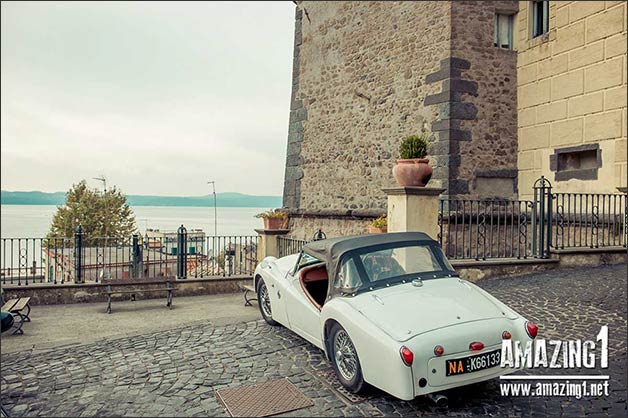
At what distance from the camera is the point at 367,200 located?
14.3 meters

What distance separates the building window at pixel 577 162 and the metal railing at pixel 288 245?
6.29 metres

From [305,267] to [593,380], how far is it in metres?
3.14

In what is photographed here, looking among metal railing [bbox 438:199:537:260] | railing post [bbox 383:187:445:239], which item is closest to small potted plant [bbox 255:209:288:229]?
metal railing [bbox 438:199:537:260]

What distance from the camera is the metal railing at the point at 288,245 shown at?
1182cm

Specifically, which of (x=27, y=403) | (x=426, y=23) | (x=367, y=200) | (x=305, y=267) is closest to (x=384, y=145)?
(x=367, y=200)

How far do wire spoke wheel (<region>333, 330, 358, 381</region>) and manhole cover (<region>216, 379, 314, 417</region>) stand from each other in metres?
0.43

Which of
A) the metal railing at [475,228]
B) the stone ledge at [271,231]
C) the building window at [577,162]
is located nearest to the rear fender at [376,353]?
the metal railing at [475,228]

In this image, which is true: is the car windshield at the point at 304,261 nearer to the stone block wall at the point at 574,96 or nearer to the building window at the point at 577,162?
the stone block wall at the point at 574,96

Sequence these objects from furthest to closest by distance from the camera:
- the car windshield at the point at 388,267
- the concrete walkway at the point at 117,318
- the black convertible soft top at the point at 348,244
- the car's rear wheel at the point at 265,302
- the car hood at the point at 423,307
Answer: the concrete walkway at the point at 117,318 → the car's rear wheel at the point at 265,302 → the black convertible soft top at the point at 348,244 → the car windshield at the point at 388,267 → the car hood at the point at 423,307

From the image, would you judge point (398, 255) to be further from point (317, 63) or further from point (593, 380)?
point (317, 63)

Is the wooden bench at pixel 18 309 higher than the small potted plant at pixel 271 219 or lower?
lower

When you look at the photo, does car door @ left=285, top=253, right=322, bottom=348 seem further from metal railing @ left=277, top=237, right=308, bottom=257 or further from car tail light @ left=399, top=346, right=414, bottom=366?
→ metal railing @ left=277, top=237, right=308, bottom=257

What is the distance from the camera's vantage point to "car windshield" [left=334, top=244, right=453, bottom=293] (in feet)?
15.7

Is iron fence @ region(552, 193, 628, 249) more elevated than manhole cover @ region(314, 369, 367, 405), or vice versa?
iron fence @ region(552, 193, 628, 249)
